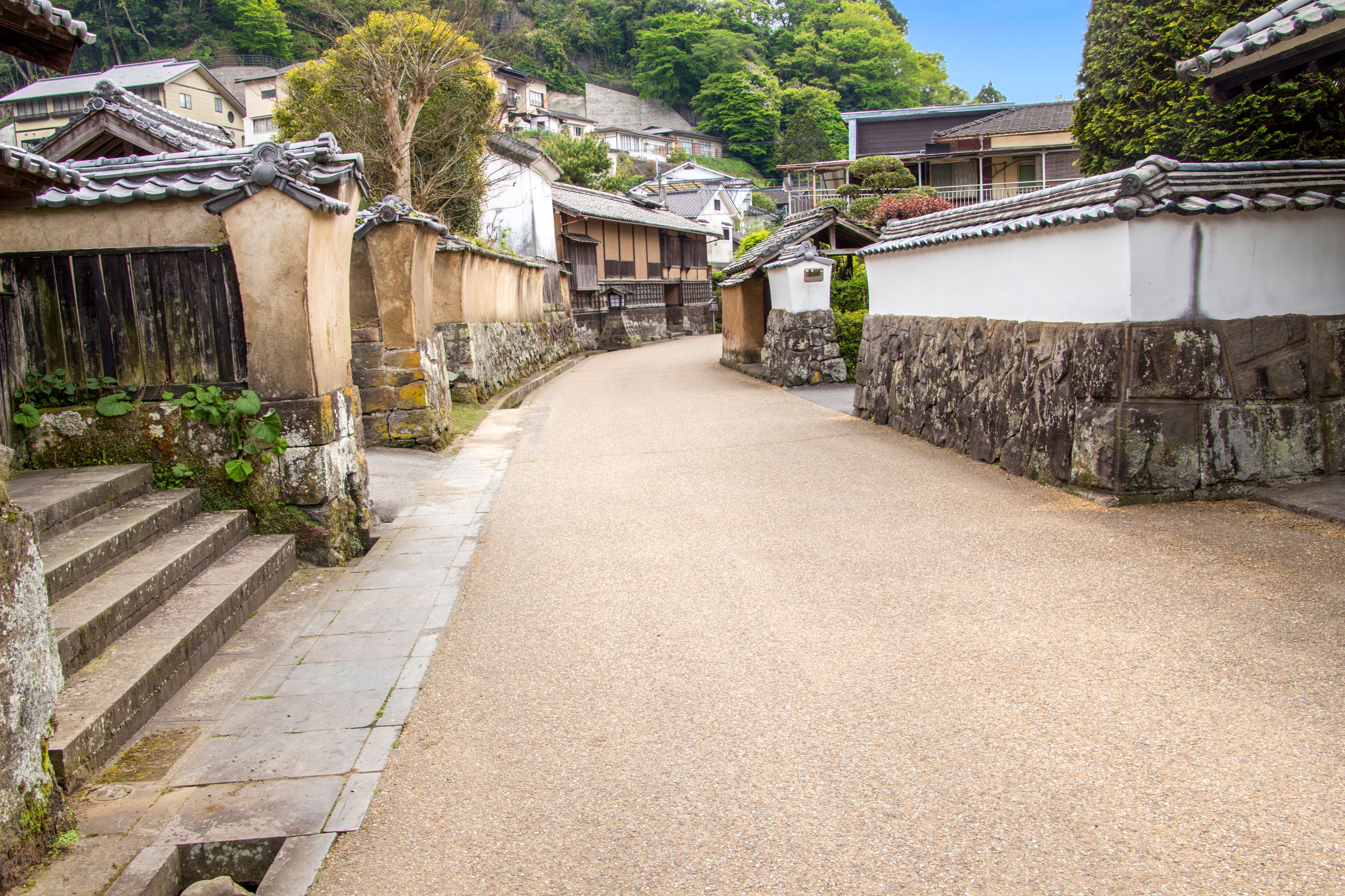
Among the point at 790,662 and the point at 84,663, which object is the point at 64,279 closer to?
the point at 84,663

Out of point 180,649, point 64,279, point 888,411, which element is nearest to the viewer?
point 180,649

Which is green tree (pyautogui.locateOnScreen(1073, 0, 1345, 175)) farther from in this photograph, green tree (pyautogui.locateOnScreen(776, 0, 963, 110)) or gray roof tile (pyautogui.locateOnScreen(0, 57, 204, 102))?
green tree (pyautogui.locateOnScreen(776, 0, 963, 110))

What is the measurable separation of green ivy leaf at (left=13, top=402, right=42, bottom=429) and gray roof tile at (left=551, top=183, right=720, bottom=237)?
1194 inches

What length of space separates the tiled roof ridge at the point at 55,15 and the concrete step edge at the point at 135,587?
255cm

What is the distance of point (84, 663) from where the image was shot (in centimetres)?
436

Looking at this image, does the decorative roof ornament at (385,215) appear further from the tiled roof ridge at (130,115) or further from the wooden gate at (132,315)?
the wooden gate at (132,315)

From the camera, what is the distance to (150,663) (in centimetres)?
438

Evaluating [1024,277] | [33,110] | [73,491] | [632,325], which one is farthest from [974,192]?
[33,110]

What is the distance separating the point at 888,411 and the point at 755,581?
7.37 metres

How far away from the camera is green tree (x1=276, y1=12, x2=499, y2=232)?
2023 cm

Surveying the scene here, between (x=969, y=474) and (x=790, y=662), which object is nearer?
(x=790, y=662)

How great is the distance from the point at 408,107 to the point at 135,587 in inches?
756

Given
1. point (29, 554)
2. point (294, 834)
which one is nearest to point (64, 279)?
point (29, 554)

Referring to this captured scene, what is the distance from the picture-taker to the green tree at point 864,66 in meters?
68.4
